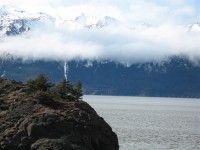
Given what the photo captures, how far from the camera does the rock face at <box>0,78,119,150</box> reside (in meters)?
46.4

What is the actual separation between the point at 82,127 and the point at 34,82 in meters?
12.3

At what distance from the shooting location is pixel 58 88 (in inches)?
2377

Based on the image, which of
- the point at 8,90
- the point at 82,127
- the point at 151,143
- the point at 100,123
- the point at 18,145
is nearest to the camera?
the point at 18,145

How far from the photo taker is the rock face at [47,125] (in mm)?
46406

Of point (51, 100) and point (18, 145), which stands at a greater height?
point (51, 100)

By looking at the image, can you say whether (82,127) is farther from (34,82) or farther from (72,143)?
(34,82)

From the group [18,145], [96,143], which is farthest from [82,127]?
[18,145]

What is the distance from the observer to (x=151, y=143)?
82250 millimetres

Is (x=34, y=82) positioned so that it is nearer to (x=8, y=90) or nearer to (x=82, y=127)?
(x=8, y=90)

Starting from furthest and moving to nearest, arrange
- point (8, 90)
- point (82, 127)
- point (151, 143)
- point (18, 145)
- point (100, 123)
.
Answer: point (151, 143)
point (8, 90)
point (100, 123)
point (82, 127)
point (18, 145)

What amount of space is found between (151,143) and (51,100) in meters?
33.1

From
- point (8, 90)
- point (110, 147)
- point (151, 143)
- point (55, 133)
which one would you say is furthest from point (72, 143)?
point (151, 143)

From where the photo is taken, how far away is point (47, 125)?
47438 mm

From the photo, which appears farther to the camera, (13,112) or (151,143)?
(151,143)
